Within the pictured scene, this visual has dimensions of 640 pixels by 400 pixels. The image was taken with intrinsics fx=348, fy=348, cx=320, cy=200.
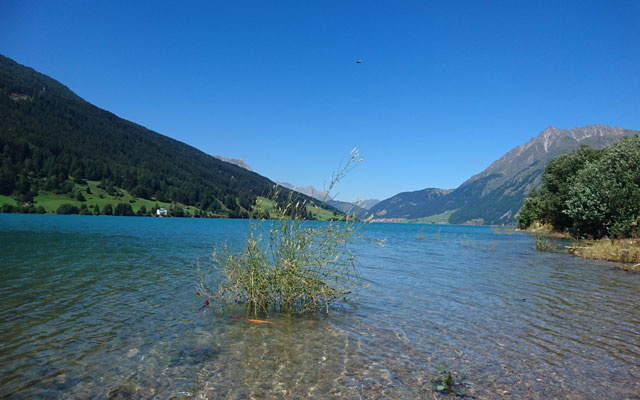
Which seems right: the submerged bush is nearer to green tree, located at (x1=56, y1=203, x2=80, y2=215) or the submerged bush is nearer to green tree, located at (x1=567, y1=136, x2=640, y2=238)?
green tree, located at (x1=567, y1=136, x2=640, y2=238)

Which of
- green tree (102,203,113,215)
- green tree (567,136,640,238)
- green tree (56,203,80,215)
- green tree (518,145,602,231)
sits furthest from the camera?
green tree (102,203,113,215)

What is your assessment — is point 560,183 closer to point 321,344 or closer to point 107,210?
point 321,344

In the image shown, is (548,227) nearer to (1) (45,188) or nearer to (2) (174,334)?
(2) (174,334)

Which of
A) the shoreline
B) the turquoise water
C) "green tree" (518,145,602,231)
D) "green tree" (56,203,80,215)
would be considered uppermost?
"green tree" (518,145,602,231)

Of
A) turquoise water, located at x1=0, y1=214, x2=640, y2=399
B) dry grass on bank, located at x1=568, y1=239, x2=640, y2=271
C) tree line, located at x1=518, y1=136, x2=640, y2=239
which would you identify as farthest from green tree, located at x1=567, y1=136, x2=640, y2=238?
turquoise water, located at x1=0, y1=214, x2=640, y2=399

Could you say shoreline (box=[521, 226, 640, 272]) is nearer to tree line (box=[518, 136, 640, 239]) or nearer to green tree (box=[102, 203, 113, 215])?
tree line (box=[518, 136, 640, 239])

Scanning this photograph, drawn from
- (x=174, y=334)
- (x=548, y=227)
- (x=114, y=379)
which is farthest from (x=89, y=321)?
(x=548, y=227)

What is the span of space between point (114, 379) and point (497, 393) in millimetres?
6923

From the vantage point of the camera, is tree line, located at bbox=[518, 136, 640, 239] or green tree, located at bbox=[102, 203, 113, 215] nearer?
tree line, located at bbox=[518, 136, 640, 239]

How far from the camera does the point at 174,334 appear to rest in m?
8.91

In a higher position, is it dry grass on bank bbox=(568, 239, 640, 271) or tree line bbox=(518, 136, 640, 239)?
tree line bbox=(518, 136, 640, 239)

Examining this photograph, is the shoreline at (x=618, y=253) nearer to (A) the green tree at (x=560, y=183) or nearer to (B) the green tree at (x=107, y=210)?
(A) the green tree at (x=560, y=183)

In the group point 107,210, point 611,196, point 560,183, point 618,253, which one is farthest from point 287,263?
point 107,210

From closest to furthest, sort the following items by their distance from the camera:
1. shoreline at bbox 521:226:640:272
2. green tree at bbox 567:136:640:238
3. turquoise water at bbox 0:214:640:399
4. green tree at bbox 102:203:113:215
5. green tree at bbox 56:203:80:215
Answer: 1. turquoise water at bbox 0:214:640:399
2. shoreline at bbox 521:226:640:272
3. green tree at bbox 567:136:640:238
4. green tree at bbox 56:203:80:215
5. green tree at bbox 102:203:113:215
